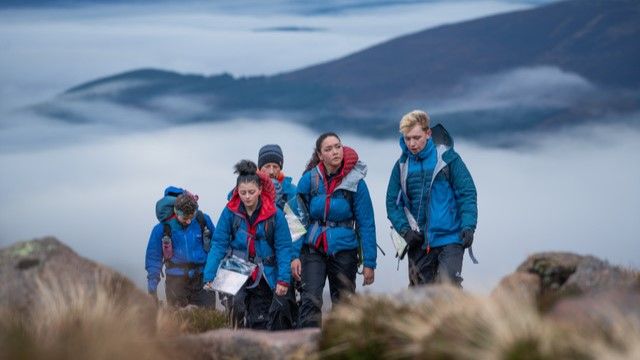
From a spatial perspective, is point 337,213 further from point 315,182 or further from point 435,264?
point 435,264

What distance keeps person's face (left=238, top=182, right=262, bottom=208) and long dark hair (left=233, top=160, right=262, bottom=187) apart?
5 centimetres

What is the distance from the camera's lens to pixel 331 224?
13.6 m

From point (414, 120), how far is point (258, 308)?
248 cm

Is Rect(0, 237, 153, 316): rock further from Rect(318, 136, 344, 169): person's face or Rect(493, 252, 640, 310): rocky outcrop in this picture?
Rect(318, 136, 344, 169): person's face

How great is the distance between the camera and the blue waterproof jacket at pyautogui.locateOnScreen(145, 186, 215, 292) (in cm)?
1529

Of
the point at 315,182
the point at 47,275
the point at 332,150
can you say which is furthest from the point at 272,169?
the point at 47,275

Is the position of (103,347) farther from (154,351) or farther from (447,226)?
(447,226)

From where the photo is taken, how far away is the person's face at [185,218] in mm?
15172

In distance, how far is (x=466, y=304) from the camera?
9.12m

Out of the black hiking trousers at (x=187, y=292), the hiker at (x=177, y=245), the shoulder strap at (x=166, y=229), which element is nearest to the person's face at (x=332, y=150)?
the hiker at (x=177, y=245)

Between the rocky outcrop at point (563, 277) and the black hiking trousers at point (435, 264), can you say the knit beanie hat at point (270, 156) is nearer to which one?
the black hiking trousers at point (435, 264)

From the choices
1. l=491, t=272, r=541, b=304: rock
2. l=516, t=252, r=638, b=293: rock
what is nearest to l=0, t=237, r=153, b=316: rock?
l=491, t=272, r=541, b=304: rock

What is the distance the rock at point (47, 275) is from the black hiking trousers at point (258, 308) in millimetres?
2858

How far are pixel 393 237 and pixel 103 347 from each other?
4893mm
